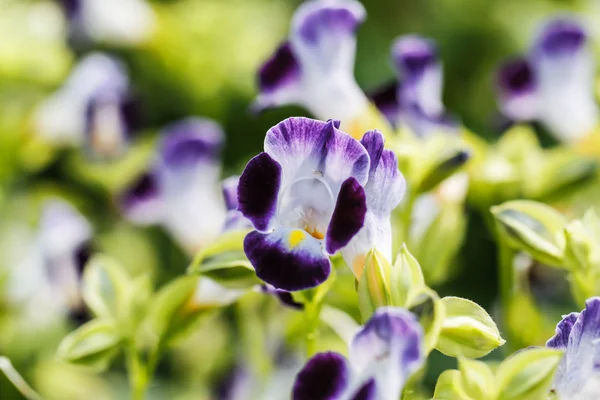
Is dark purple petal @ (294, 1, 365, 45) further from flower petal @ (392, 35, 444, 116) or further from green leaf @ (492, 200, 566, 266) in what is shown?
green leaf @ (492, 200, 566, 266)

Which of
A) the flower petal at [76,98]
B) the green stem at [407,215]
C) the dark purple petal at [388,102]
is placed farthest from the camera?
the flower petal at [76,98]

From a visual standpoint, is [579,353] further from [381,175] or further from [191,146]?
[191,146]

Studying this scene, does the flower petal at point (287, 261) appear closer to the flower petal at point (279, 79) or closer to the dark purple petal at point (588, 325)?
the dark purple petal at point (588, 325)

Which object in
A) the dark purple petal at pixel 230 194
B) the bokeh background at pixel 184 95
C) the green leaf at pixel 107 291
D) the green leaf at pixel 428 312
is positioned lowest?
the bokeh background at pixel 184 95

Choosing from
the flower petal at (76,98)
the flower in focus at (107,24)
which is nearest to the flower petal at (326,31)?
the flower petal at (76,98)

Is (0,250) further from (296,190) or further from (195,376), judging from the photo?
(296,190)

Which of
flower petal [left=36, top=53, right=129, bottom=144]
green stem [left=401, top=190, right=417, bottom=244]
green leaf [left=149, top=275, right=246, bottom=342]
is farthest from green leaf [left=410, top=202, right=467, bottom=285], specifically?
flower petal [left=36, top=53, right=129, bottom=144]

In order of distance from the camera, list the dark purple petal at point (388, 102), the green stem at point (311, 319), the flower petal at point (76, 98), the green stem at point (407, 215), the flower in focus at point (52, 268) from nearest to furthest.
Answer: the green stem at point (311, 319) → the green stem at point (407, 215) → the dark purple petal at point (388, 102) → the flower in focus at point (52, 268) → the flower petal at point (76, 98)

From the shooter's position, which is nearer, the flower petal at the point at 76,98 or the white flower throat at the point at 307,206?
the white flower throat at the point at 307,206

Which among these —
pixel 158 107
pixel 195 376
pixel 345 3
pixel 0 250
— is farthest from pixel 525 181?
pixel 158 107
